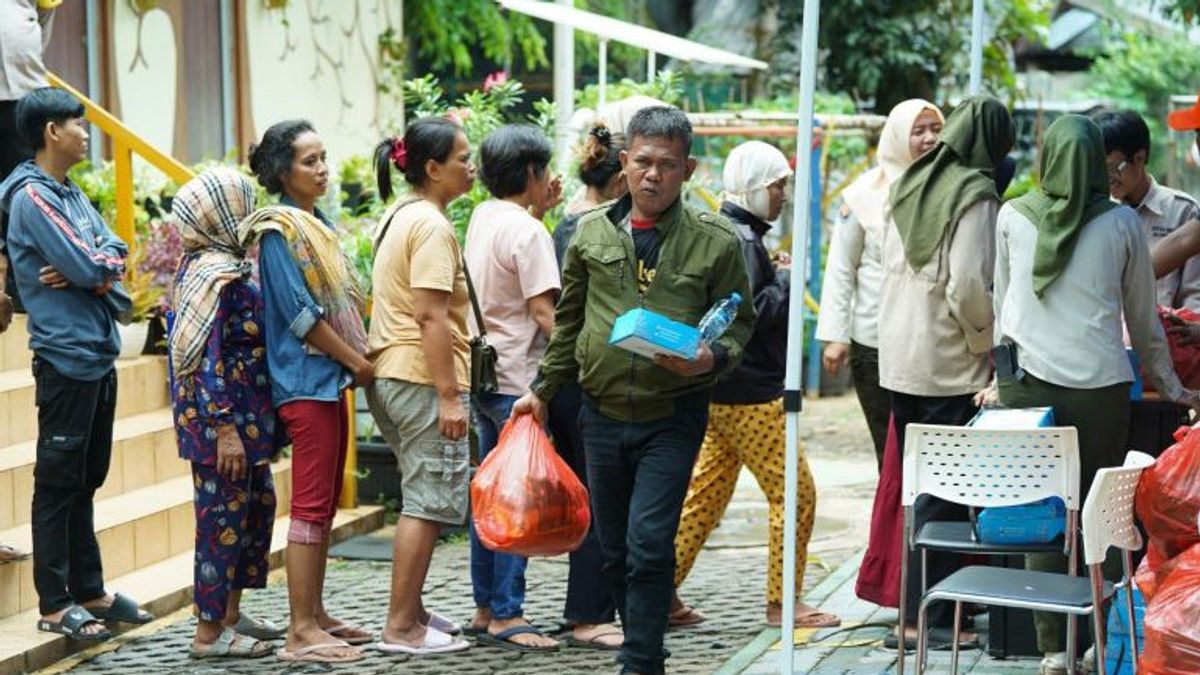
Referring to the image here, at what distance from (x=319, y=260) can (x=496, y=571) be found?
1388 millimetres

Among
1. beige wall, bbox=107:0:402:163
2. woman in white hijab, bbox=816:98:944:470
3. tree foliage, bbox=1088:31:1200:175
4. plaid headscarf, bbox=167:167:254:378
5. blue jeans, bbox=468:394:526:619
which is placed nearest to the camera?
plaid headscarf, bbox=167:167:254:378

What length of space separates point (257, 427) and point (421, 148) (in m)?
1.18

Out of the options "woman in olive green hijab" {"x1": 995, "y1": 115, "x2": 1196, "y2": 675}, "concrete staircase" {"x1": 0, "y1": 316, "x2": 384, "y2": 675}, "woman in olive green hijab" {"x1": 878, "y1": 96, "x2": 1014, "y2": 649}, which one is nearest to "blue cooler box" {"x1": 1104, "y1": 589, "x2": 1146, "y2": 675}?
"woman in olive green hijab" {"x1": 995, "y1": 115, "x2": 1196, "y2": 675}

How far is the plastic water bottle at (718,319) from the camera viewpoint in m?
5.91

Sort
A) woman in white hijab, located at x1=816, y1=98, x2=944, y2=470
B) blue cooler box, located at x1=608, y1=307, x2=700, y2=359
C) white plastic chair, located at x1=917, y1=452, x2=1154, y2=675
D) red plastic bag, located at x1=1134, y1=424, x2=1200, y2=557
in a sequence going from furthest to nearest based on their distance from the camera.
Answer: woman in white hijab, located at x1=816, y1=98, x2=944, y2=470
blue cooler box, located at x1=608, y1=307, x2=700, y2=359
red plastic bag, located at x1=1134, y1=424, x2=1200, y2=557
white plastic chair, located at x1=917, y1=452, x2=1154, y2=675

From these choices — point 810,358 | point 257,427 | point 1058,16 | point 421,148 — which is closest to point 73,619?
point 257,427

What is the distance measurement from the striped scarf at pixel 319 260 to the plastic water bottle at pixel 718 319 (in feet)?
5.00

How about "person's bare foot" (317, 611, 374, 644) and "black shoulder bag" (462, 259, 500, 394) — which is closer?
"black shoulder bag" (462, 259, 500, 394)

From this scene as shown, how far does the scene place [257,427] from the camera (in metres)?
6.94

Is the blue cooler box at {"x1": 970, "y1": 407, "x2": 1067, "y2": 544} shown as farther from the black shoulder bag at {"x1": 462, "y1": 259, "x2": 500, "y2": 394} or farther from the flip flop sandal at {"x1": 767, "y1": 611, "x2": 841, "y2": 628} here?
the black shoulder bag at {"x1": 462, "y1": 259, "x2": 500, "y2": 394}

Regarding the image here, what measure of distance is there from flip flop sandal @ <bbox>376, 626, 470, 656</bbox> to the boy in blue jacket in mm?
1014

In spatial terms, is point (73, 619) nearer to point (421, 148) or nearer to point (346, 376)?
point (346, 376)

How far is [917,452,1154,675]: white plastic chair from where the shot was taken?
204 inches

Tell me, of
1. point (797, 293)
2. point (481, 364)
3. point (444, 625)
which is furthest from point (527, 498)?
point (444, 625)
